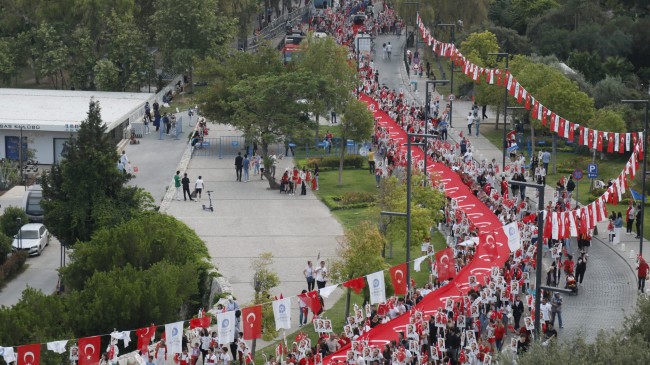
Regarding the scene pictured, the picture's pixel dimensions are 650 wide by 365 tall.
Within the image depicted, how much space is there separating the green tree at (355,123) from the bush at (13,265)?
53.7 ft

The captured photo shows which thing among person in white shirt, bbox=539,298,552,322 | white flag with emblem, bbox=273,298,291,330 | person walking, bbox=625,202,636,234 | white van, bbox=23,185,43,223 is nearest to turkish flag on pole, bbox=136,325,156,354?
white flag with emblem, bbox=273,298,291,330

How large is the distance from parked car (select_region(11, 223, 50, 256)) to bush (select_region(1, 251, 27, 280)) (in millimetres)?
1629

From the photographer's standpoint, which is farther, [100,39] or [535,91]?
[100,39]

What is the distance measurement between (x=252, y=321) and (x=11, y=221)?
22610 millimetres

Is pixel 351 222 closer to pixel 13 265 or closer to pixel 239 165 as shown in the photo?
pixel 239 165

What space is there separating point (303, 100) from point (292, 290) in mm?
22973

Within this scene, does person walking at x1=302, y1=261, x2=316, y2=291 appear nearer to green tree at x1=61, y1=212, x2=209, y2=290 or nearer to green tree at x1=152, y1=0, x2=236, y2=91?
green tree at x1=61, y1=212, x2=209, y2=290

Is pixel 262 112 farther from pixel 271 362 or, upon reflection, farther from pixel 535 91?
pixel 271 362

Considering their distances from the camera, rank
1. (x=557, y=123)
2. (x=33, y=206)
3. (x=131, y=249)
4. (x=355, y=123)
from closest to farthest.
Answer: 1. (x=131, y=249)
2. (x=557, y=123)
3. (x=33, y=206)
4. (x=355, y=123)

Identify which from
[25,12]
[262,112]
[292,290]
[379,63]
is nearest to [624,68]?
[379,63]

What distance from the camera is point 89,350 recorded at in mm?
37844

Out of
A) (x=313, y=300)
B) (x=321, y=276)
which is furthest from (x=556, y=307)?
(x=321, y=276)

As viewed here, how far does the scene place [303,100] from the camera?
71.6 metres

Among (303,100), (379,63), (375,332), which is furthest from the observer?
(379,63)
